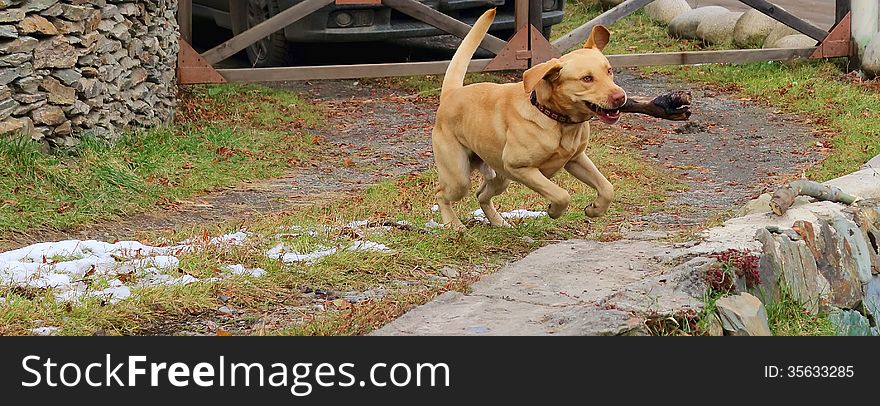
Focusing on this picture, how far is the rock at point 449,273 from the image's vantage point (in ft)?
18.8

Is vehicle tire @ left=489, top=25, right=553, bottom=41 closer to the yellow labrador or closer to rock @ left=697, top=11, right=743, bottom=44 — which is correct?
rock @ left=697, top=11, right=743, bottom=44

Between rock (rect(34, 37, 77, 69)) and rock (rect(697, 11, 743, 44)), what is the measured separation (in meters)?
7.81

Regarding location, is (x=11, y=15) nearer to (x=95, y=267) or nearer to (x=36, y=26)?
(x=36, y=26)

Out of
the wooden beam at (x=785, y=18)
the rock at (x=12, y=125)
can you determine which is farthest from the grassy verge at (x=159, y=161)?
the wooden beam at (x=785, y=18)

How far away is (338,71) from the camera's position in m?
11.1

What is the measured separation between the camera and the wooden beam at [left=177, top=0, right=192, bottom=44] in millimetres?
Result: 10797

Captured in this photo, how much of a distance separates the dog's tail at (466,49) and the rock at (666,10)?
902 centimetres

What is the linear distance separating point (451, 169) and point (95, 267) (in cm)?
199

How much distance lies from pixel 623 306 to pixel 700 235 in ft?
4.92

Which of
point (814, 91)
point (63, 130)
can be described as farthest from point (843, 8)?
point (63, 130)

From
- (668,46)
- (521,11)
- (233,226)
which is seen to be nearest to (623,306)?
(233,226)

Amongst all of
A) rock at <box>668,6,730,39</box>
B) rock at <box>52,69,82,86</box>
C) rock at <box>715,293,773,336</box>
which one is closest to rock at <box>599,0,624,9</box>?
rock at <box>668,6,730,39</box>

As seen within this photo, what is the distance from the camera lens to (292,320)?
16.2 feet

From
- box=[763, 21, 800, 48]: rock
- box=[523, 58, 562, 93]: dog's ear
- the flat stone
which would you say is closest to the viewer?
the flat stone
